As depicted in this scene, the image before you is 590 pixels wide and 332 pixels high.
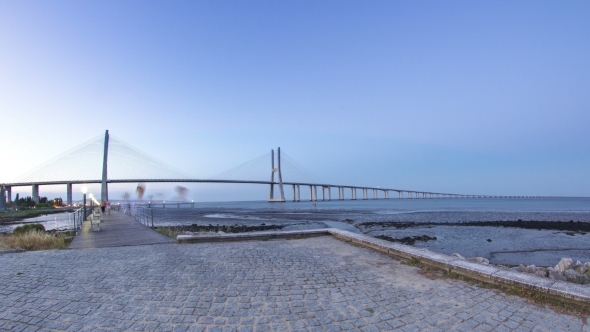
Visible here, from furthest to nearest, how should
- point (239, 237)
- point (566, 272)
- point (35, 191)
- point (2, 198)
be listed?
point (35, 191), point (2, 198), point (239, 237), point (566, 272)

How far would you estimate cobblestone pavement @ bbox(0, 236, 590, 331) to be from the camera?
3.18 meters

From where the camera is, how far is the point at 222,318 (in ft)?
10.8

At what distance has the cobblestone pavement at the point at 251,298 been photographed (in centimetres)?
318

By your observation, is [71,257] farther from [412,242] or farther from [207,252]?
[412,242]

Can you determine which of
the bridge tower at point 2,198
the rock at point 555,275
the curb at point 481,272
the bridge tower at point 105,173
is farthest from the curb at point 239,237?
the bridge tower at point 2,198

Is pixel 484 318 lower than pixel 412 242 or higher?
higher

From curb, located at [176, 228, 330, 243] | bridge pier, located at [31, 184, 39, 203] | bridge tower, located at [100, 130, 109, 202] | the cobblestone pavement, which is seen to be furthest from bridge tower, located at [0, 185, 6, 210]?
the cobblestone pavement

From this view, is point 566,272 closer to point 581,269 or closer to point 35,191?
point 581,269

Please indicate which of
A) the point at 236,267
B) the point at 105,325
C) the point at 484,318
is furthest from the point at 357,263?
the point at 105,325

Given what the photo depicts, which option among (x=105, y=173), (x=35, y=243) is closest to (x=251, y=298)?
(x=35, y=243)

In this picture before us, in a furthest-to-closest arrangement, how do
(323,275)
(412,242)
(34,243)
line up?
(412,242), (34,243), (323,275)

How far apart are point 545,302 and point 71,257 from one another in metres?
8.23

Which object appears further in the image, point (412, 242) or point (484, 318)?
point (412, 242)

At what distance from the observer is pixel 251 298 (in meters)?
3.87
